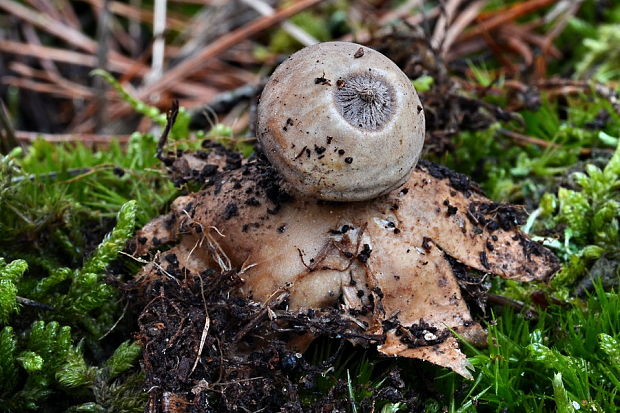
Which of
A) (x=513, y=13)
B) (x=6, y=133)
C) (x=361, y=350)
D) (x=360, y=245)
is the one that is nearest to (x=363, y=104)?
(x=360, y=245)

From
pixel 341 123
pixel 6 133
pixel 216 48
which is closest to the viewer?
pixel 341 123

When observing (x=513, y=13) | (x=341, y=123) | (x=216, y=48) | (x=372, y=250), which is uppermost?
(x=341, y=123)

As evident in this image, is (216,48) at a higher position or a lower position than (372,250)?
lower

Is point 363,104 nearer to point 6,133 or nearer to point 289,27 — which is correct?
point 6,133

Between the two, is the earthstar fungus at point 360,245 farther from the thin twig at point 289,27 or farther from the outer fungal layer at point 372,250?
the thin twig at point 289,27

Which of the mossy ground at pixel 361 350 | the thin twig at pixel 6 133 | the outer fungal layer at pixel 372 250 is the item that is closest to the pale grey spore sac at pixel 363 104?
the outer fungal layer at pixel 372 250

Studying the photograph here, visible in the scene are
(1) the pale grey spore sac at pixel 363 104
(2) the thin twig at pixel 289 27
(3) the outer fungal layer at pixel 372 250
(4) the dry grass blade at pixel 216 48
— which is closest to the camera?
(1) the pale grey spore sac at pixel 363 104

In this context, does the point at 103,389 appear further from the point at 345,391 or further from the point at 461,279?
the point at 461,279

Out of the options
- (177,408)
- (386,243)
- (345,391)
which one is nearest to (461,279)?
(386,243)
